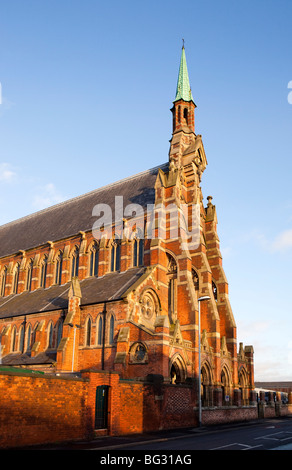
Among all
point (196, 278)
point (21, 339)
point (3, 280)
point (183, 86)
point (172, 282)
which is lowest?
point (21, 339)

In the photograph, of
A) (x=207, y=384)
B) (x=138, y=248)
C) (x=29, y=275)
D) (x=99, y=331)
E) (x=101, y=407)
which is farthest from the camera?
(x=29, y=275)

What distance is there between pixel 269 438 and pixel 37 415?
445 inches

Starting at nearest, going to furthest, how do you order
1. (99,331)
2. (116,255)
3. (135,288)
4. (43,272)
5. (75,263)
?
(135,288) < (99,331) < (116,255) < (75,263) < (43,272)

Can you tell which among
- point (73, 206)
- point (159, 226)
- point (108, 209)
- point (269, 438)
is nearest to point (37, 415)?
point (269, 438)

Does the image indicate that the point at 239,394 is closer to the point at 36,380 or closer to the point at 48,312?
the point at 48,312

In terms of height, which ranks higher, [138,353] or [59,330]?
[59,330]

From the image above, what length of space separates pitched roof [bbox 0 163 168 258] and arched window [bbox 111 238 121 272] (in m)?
4.09

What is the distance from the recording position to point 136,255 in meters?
37.3

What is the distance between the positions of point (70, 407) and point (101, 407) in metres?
2.55

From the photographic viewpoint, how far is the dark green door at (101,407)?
19766 mm

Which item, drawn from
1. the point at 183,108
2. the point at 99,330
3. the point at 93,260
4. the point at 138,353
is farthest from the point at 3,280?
the point at 183,108

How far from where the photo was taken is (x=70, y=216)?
48.0 m

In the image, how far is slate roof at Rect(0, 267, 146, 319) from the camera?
33062mm

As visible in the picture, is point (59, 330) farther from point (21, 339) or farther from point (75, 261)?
point (75, 261)
